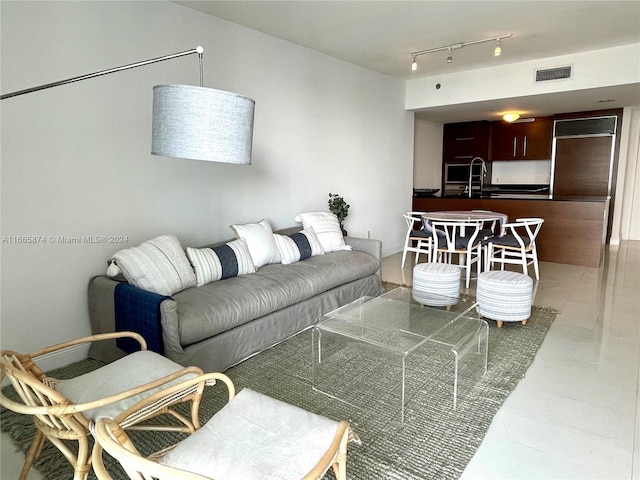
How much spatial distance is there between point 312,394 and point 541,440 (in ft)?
3.86

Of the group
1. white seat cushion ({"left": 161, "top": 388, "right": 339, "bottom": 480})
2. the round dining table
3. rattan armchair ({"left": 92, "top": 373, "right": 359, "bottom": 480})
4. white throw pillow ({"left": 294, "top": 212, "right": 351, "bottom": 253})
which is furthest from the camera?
the round dining table

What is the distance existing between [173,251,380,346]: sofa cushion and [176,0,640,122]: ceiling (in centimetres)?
215

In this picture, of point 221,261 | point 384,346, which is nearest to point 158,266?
point 221,261

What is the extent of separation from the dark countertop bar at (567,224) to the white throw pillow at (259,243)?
3927 mm

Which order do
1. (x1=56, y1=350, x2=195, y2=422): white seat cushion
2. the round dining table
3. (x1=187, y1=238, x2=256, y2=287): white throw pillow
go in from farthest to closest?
the round dining table, (x1=187, y1=238, x2=256, y2=287): white throw pillow, (x1=56, y1=350, x2=195, y2=422): white seat cushion

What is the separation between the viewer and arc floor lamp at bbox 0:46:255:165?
5.65 ft

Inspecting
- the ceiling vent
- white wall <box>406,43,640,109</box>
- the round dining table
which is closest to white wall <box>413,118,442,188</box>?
white wall <box>406,43,640,109</box>

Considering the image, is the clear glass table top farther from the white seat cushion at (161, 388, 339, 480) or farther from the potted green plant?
the potted green plant

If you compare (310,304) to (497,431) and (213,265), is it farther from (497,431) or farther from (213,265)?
(497,431)

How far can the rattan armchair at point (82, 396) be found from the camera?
128 cm

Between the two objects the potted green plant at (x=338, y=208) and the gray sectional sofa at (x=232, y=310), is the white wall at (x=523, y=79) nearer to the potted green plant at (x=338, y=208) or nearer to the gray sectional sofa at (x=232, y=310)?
the potted green plant at (x=338, y=208)

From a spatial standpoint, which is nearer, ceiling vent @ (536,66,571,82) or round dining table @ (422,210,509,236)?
round dining table @ (422,210,509,236)

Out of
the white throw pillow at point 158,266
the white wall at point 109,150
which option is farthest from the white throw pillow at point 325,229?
the white throw pillow at point 158,266

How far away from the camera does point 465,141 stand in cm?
807
